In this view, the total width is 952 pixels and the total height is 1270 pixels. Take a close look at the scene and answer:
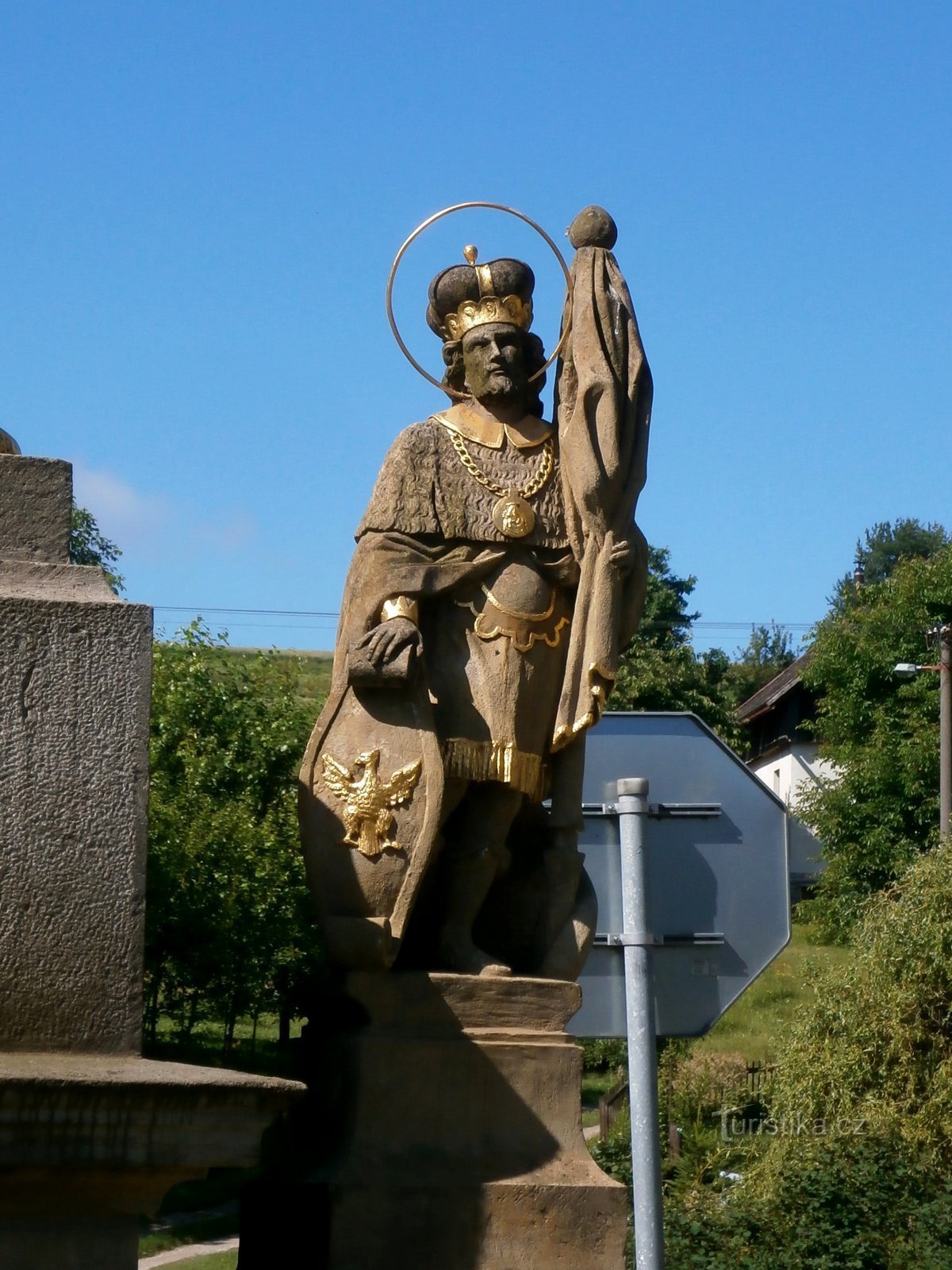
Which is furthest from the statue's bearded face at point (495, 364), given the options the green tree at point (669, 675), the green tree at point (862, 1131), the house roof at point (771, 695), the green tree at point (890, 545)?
the green tree at point (890, 545)

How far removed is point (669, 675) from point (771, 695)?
1720cm

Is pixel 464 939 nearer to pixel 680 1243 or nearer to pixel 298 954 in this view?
pixel 680 1243

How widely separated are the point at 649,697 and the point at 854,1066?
22328mm

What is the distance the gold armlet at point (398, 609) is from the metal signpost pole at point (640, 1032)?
1459 mm

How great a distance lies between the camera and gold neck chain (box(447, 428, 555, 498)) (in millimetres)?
6453

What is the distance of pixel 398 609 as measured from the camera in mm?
6191

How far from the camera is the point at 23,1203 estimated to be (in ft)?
13.7

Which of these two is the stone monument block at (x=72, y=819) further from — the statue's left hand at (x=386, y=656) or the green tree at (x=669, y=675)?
the green tree at (x=669, y=675)

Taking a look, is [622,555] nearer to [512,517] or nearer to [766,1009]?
[512,517]

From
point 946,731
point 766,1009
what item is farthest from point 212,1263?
point 766,1009

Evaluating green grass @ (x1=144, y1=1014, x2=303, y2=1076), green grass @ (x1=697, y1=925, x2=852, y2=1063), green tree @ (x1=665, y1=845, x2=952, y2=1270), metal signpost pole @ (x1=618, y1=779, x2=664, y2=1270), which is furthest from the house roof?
metal signpost pole @ (x1=618, y1=779, x2=664, y2=1270)

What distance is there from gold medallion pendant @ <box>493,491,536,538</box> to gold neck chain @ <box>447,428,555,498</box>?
0.04 meters

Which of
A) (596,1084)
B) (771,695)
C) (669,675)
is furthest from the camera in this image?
(771,695)

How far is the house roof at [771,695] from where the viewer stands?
2100 inches
